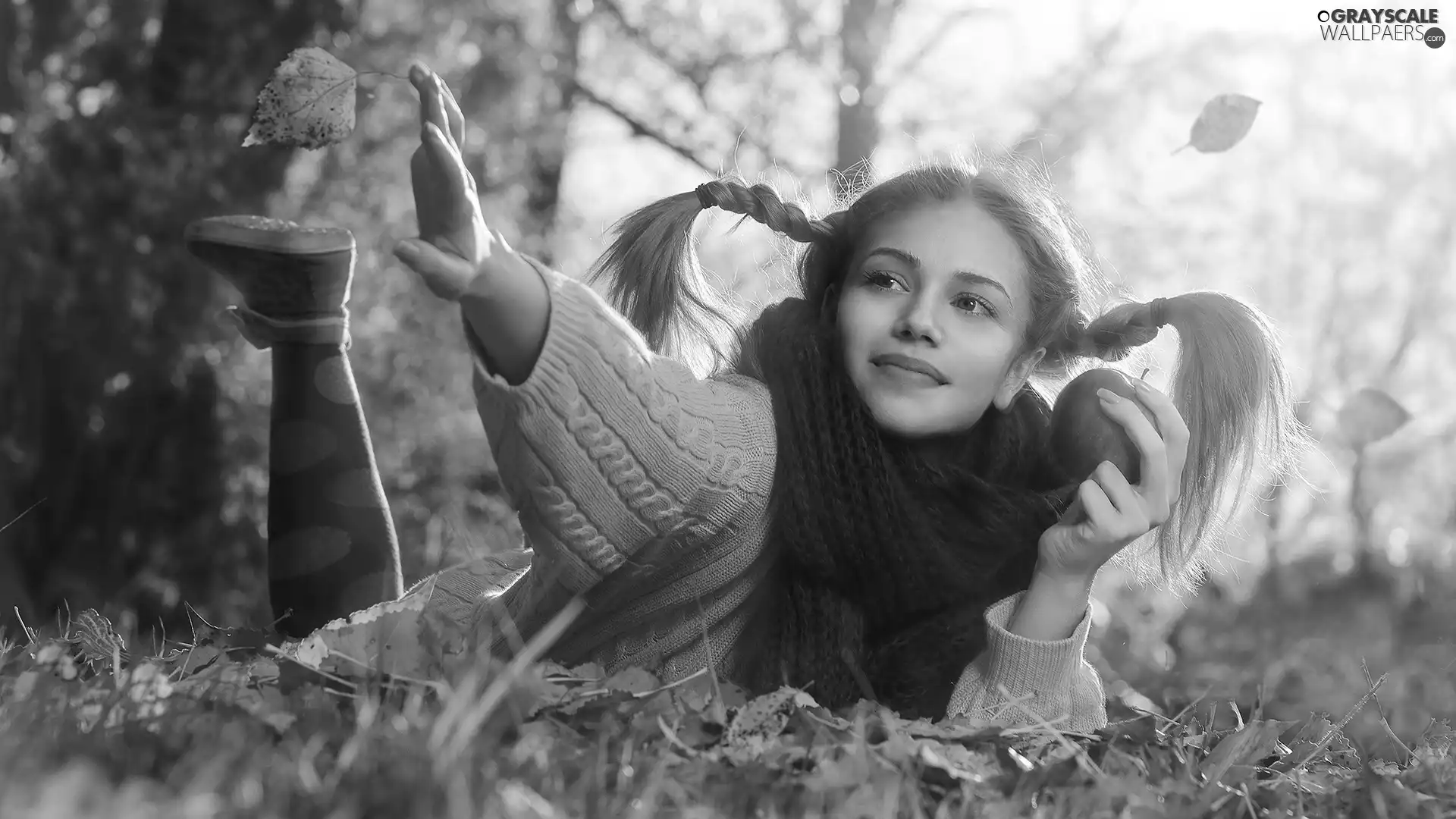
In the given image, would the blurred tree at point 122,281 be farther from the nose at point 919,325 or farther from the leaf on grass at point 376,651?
the nose at point 919,325

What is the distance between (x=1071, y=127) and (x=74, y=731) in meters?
8.55

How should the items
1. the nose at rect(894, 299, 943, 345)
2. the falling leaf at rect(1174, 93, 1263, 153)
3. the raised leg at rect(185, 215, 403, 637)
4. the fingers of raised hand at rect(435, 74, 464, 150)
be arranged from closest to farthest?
the fingers of raised hand at rect(435, 74, 464, 150) < the nose at rect(894, 299, 943, 345) < the falling leaf at rect(1174, 93, 1263, 153) < the raised leg at rect(185, 215, 403, 637)

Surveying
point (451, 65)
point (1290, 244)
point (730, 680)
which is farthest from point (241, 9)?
point (1290, 244)

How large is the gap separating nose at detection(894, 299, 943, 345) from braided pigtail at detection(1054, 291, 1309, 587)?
15.2 inches

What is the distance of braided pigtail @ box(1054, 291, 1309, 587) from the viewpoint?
98.2 inches

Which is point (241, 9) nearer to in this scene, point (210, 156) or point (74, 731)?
point (210, 156)

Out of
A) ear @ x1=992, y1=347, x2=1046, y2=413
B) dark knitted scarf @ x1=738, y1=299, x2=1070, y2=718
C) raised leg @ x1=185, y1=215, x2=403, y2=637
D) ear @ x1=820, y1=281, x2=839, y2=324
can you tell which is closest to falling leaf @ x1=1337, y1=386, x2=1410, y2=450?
ear @ x1=992, y1=347, x2=1046, y2=413

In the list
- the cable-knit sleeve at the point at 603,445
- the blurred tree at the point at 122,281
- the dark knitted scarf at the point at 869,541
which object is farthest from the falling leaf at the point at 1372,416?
the blurred tree at the point at 122,281

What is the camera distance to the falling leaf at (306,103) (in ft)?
7.38

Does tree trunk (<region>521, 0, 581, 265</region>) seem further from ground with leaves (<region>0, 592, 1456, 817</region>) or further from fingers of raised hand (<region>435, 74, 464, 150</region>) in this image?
ground with leaves (<region>0, 592, 1456, 817</region>)

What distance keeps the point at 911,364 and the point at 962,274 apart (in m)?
0.21

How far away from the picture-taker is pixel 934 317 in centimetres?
236

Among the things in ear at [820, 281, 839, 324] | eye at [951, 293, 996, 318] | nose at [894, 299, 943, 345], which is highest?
eye at [951, 293, 996, 318]

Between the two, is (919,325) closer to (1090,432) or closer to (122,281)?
(1090,432)
